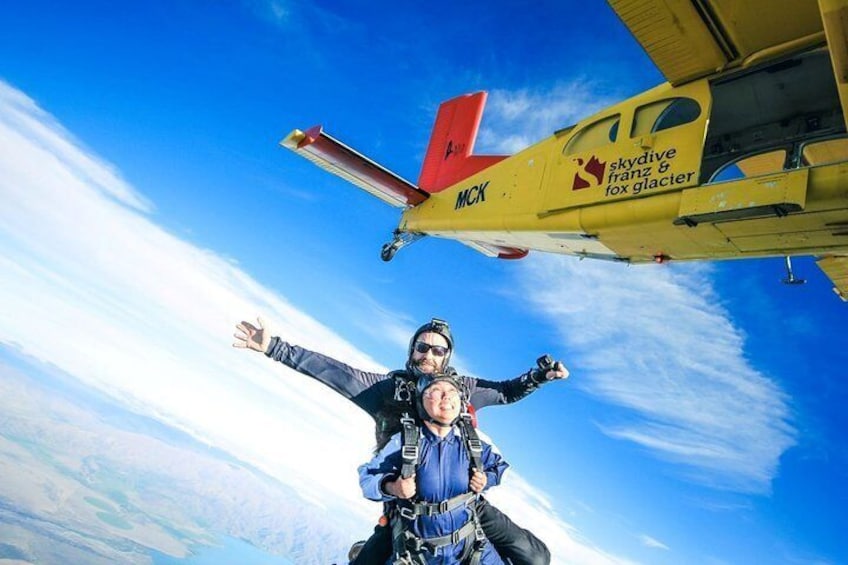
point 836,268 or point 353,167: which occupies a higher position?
point 353,167

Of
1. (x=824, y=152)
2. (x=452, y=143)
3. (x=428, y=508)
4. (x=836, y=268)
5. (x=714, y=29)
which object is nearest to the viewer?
(x=428, y=508)

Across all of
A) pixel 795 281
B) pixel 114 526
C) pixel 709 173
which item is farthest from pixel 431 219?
pixel 114 526

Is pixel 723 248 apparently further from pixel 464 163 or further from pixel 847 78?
pixel 464 163

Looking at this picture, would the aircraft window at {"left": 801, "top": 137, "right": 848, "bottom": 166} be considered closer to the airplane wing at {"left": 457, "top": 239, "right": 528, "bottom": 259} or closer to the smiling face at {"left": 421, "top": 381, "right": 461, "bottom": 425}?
the airplane wing at {"left": 457, "top": 239, "right": 528, "bottom": 259}

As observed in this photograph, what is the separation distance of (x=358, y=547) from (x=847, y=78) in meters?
5.34

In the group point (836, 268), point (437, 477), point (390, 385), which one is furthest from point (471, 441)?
point (836, 268)

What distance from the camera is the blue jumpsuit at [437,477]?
9.87 feet

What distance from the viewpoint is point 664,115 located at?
643 centimetres

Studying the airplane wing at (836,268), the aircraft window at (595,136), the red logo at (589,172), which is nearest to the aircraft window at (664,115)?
the aircraft window at (595,136)

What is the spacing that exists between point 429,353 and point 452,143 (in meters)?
10.3

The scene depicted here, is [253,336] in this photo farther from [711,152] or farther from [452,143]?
[452,143]

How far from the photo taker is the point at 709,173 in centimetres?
725

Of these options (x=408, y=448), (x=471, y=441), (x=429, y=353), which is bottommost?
(x=408, y=448)

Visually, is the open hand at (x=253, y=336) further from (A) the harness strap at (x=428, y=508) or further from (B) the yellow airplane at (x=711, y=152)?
(B) the yellow airplane at (x=711, y=152)
